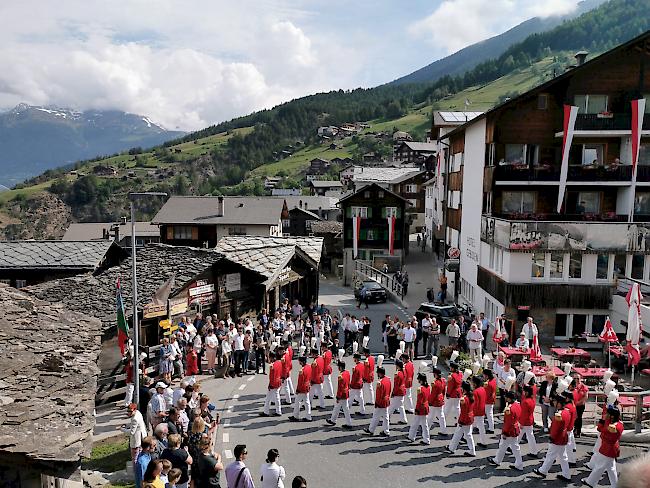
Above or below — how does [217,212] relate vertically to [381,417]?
above

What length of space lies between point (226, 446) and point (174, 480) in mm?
6187

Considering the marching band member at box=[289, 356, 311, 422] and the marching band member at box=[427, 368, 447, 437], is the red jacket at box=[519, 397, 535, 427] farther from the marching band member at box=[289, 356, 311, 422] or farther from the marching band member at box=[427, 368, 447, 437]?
the marching band member at box=[289, 356, 311, 422]

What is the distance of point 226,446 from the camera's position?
1573 centimetres

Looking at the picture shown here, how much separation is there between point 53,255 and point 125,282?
789cm

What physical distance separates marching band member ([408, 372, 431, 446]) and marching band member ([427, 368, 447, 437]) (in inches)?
8.2

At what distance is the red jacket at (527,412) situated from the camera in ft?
47.7

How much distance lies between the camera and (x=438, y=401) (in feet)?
53.5

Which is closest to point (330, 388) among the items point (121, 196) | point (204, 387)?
point (204, 387)

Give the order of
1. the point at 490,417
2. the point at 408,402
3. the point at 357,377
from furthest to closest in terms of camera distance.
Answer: the point at 408,402 → the point at 357,377 → the point at 490,417

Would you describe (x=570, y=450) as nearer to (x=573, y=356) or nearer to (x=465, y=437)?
(x=465, y=437)

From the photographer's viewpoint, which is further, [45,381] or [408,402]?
[408,402]

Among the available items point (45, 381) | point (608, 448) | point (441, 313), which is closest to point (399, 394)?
point (608, 448)

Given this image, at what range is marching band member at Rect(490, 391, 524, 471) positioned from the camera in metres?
14.1

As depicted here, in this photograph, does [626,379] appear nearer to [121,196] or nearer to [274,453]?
[274,453]
